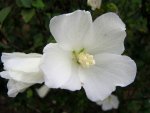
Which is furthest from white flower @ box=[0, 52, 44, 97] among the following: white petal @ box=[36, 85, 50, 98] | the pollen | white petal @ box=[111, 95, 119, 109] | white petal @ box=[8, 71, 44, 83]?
white petal @ box=[111, 95, 119, 109]

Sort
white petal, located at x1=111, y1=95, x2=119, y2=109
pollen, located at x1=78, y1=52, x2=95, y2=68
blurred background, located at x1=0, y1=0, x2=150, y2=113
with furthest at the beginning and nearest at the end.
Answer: white petal, located at x1=111, y1=95, x2=119, y2=109 → blurred background, located at x1=0, y1=0, x2=150, y2=113 → pollen, located at x1=78, y1=52, x2=95, y2=68

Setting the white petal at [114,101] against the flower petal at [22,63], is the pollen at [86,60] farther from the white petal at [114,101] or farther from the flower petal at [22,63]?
the white petal at [114,101]

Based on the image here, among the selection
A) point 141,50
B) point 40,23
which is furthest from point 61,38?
point 141,50

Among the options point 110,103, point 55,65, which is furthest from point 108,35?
point 110,103

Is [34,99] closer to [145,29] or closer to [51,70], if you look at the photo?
[145,29]

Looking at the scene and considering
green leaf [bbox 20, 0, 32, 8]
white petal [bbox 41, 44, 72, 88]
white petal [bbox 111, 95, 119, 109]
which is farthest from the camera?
white petal [bbox 111, 95, 119, 109]

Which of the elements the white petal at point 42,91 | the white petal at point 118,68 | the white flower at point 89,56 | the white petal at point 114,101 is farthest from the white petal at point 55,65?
the white petal at point 114,101

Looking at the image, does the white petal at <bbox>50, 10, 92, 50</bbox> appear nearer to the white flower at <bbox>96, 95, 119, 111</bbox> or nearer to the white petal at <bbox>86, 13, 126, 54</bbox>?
the white petal at <bbox>86, 13, 126, 54</bbox>
